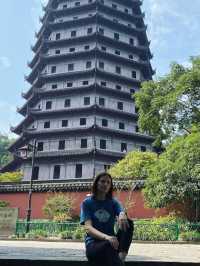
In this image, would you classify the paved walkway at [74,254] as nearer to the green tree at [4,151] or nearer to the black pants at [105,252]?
the black pants at [105,252]

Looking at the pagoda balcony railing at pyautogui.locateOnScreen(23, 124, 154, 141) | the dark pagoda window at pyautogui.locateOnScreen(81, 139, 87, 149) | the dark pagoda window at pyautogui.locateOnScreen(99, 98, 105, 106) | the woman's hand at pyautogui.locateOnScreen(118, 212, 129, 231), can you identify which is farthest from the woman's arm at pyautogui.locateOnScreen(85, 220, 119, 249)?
the dark pagoda window at pyautogui.locateOnScreen(99, 98, 105, 106)

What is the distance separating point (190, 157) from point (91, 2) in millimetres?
30114

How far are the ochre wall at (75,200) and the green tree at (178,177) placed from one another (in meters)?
2.64

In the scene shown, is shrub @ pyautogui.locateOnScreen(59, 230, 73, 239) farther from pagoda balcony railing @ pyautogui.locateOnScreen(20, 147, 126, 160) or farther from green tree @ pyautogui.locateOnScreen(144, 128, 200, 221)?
pagoda balcony railing @ pyautogui.locateOnScreen(20, 147, 126, 160)

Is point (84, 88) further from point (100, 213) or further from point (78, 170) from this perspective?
point (100, 213)

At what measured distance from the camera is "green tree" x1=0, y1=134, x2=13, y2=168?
57.8m

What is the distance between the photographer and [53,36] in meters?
44.1

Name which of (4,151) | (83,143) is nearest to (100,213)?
(83,143)

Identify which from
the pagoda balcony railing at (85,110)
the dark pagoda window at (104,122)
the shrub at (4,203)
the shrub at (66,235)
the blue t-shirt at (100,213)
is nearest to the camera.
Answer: the blue t-shirt at (100,213)

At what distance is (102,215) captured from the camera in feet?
12.0

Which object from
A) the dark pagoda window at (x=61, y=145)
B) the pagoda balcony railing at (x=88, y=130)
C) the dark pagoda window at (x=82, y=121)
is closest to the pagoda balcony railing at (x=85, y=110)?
the dark pagoda window at (x=82, y=121)

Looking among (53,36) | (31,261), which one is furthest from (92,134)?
(31,261)

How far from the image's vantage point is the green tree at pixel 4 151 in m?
57.8

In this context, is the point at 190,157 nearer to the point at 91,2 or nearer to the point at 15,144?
the point at 15,144
